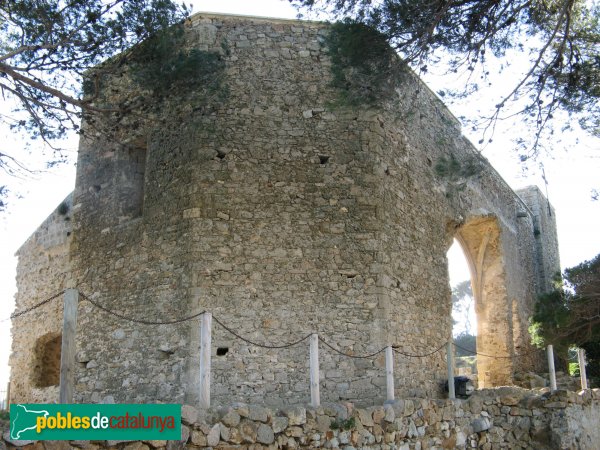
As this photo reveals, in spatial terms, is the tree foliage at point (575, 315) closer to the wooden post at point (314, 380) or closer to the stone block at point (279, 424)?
the wooden post at point (314, 380)

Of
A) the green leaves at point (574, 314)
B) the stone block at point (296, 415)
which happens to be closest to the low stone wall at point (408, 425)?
the stone block at point (296, 415)

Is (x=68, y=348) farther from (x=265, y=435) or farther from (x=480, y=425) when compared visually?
(x=480, y=425)

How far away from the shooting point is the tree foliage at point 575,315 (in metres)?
11.9

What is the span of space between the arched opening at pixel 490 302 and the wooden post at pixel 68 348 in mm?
A: 9726

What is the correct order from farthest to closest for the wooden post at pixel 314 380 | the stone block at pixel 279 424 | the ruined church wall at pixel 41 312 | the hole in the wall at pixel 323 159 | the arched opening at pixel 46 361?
the arched opening at pixel 46 361, the ruined church wall at pixel 41 312, the hole in the wall at pixel 323 159, the wooden post at pixel 314 380, the stone block at pixel 279 424

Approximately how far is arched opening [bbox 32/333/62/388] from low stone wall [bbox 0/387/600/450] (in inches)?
260

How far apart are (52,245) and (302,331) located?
5.52m

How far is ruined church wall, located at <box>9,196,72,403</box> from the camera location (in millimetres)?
11164

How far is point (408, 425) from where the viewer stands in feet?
23.4

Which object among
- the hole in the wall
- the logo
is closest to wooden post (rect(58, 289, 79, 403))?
the logo

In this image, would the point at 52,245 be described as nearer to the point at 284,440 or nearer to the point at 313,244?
the point at 313,244

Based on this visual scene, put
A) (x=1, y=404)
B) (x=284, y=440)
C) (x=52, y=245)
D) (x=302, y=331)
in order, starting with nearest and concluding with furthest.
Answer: (x=284, y=440), (x=302, y=331), (x=52, y=245), (x=1, y=404)

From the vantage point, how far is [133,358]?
8.59m

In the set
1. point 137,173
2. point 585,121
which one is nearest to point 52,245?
point 137,173
